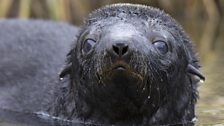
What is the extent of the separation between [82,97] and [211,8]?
254 inches

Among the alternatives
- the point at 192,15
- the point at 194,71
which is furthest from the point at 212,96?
the point at 192,15

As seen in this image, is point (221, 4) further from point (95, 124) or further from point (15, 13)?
point (95, 124)

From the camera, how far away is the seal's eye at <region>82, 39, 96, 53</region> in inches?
263

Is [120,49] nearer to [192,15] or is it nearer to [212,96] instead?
[212,96]

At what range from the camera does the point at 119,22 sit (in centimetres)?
669

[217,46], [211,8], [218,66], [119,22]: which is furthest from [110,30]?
[211,8]

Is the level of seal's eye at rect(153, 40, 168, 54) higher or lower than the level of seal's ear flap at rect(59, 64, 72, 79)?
higher

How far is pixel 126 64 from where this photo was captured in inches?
238

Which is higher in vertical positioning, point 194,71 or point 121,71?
point 194,71

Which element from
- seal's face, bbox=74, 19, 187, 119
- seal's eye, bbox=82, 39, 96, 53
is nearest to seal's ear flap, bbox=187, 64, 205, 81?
seal's face, bbox=74, 19, 187, 119

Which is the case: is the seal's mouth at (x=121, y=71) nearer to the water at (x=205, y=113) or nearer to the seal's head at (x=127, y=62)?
the seal's head at (x=127, y=62)

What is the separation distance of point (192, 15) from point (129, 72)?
7918 mm

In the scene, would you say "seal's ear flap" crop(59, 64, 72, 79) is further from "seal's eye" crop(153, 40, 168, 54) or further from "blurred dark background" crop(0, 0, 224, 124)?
"blurred dark background" crop(0, 0, 224, 124)

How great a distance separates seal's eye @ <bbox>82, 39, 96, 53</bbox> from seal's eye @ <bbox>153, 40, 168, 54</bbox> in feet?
1.63
